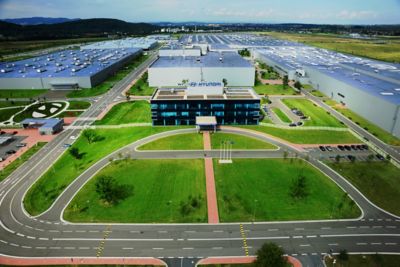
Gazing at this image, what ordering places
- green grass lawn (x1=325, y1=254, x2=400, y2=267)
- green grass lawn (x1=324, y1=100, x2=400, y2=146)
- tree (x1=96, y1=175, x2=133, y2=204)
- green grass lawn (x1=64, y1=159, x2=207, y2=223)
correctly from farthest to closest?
green grass lawn (x1=324, y1=100, x2=400, y2=146)
tree (x1=96, y1=175, x2=133, y2=204)
green grass lawn (x1=64, y1=159, x2=207, y2=223)
green grass lawn (x1=325, y1=254, x2=400, y2=267)

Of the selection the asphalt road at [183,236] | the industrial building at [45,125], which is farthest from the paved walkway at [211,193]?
the industrial building at [45,125]

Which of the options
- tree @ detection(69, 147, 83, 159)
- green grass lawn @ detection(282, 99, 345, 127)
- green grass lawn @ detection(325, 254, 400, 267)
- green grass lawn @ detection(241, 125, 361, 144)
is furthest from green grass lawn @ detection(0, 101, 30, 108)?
green grass lawn @ detection(325, 254, 400, 267)

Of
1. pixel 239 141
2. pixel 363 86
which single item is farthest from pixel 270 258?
pixel 363 86

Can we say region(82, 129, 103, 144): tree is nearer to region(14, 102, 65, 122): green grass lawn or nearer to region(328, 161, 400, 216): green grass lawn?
region(14, 102, 65, 122): green grass lawn

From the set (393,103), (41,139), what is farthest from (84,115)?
(393,103)

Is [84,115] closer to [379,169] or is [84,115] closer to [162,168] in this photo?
[162,168]

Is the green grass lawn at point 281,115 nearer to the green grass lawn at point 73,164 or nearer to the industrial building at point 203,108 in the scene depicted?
the industrial building at point 203,108
